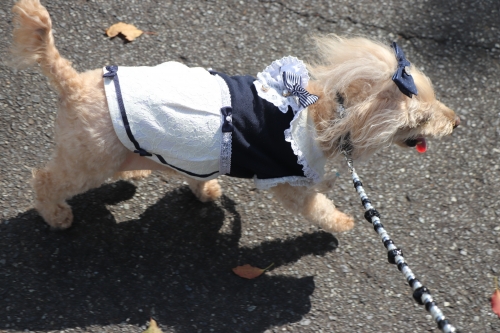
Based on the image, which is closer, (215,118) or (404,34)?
(215,118)

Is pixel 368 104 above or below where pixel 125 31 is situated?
above

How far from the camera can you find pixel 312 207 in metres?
2.75

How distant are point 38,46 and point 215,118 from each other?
82 cm

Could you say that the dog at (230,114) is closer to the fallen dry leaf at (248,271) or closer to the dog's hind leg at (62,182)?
the dog's hind leg at (62,182)

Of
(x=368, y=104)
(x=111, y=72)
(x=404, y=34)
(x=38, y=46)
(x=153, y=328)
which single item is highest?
(x=404, y=34)

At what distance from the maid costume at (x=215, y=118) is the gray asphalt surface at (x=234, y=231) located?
1.15 ft

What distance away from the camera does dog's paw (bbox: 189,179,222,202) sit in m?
2.97

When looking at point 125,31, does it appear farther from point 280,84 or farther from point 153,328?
point 153,328

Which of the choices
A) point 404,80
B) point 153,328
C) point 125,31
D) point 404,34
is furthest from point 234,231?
point 404,34

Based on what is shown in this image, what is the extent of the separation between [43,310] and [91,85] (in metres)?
1.10

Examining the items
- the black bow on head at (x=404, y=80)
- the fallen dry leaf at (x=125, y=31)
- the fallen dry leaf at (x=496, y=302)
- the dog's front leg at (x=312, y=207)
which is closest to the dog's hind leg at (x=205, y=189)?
the dog's front leg at (x=312, y=207)

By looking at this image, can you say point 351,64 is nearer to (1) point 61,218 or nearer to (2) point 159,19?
(1) point 61,218

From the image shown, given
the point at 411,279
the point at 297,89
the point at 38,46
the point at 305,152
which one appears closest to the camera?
the point at 411,279

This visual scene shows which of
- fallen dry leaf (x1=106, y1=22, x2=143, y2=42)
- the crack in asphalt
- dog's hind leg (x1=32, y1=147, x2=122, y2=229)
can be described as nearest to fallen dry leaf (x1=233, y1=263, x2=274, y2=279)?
dog's hind leg (x1=32, y1=147, x2=122, y2=229)
